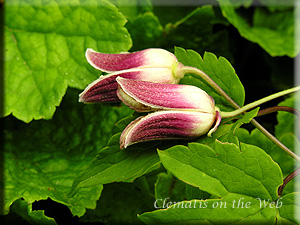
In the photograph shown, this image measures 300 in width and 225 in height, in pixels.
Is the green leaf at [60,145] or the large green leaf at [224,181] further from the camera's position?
the green leaf at [60,145]

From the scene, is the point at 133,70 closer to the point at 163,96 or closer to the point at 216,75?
the point at 163,96

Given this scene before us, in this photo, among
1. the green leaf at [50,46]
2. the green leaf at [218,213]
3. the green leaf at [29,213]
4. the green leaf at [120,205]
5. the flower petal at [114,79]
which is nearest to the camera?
the green leaf at [218,213]

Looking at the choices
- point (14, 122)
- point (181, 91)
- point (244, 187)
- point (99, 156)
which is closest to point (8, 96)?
point (14, 122)

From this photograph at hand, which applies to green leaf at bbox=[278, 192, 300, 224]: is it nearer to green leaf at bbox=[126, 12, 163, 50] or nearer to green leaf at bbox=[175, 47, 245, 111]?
green leaf at bbox=[175, 47, 245, 111]

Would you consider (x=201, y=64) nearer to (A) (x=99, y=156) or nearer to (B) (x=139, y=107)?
(B) (x=139, y=107)

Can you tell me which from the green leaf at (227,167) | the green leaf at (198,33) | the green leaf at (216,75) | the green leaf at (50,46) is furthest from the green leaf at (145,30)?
the green leaf at (227,167)

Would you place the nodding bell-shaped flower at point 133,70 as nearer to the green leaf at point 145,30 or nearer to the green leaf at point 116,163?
the green leaf at point 116,163
